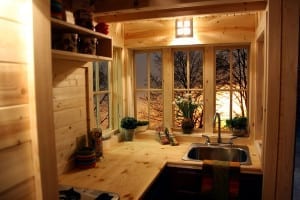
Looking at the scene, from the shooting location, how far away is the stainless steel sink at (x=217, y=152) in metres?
2.53

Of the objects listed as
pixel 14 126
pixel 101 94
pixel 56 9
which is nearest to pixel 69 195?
pixel 14 126

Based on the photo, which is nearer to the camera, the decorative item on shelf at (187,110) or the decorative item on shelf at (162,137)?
the decorative item on shelf at (162,137)

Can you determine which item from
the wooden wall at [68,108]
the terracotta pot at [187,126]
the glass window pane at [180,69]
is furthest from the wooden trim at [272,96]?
the wooden wall at [68,108]

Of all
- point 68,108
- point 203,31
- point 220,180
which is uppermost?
point 203,31

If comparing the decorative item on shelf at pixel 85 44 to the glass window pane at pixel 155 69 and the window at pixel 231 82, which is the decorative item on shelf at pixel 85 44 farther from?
the window at pixel 231 82

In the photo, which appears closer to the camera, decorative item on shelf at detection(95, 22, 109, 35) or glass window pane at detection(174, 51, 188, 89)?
decorative item on shelf at detection(95, 22, 109, 35)

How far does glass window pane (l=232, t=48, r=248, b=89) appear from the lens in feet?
9.16

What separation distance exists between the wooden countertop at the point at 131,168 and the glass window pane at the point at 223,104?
1.51 feet

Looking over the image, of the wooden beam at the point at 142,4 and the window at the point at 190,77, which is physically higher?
the wooden beam at the point at 142,4

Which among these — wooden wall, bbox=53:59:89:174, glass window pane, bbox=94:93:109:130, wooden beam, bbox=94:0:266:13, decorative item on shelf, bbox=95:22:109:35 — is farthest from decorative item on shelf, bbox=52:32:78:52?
glass window pane, bbox=94:93:109:130

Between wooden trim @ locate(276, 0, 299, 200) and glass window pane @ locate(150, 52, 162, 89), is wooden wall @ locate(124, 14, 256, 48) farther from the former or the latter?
wooden trim @ locate(276, 0, 299, 200)

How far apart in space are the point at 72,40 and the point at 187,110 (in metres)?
1.64

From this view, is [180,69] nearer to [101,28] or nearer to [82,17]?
[101,28]

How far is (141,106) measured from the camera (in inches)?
125
